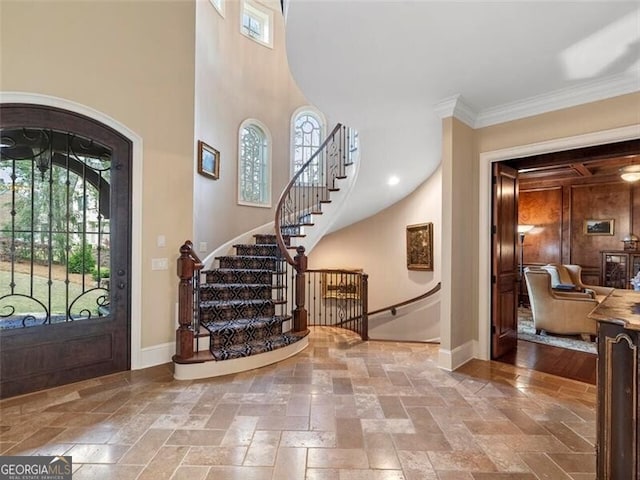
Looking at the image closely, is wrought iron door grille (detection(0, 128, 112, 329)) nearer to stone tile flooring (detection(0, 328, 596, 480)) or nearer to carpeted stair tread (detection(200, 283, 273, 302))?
stone tile flooring (detection(0, 328, 596, 480))

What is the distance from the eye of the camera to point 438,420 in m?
2.42

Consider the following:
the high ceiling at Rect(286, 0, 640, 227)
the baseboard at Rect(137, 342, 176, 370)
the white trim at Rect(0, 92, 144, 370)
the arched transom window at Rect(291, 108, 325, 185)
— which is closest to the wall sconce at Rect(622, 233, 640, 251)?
the high ceiling at Rect(286, 0, 640, 227)

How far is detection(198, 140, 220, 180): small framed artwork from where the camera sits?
4.86 m

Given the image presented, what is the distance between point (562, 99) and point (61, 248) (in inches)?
199

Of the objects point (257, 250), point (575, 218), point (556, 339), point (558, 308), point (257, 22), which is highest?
point (257, 22)

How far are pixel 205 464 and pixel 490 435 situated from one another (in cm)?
187

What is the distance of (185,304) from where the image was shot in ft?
10.7

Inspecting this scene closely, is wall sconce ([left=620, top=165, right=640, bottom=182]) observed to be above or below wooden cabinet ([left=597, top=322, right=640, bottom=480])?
above

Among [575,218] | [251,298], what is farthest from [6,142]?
[575,218]

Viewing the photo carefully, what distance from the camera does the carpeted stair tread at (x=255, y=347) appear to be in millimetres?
3316

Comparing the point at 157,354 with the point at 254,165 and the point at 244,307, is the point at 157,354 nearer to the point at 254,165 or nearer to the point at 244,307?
the point at 244,307

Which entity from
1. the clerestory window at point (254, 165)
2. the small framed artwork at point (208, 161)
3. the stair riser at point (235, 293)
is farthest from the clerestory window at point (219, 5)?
the stair riser at point (235, 293)

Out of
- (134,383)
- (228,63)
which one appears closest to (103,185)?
(134,383)

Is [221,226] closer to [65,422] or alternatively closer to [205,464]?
[65,422]
